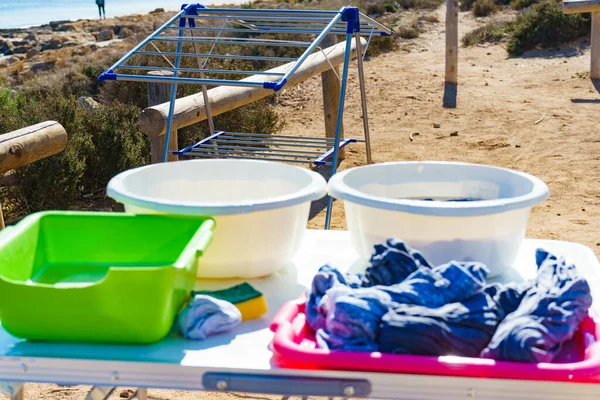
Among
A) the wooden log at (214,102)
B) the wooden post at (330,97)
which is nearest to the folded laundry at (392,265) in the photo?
the wooden log at (214,102)

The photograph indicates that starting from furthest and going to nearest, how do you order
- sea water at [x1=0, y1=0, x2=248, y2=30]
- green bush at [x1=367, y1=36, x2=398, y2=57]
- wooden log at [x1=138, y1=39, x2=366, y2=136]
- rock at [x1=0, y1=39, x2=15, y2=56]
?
1. sea water at [x1=0, y1=0, x2=248, y2=30]
2. rock at [x1=0, y1=39, x2=15, y2=56]
3. green bush at [x1=367, y1=36, x2=398, y2=57]
4. wooden log at [x1=138, y1=39, x2=366, y2=136]

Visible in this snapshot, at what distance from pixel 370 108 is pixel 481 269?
666 cm

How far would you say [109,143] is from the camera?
212 inches

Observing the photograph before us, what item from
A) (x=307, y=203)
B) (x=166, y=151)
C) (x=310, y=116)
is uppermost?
(x=307, y=203)

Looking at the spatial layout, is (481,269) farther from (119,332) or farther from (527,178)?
(119,332)

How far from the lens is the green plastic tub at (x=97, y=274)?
126cm

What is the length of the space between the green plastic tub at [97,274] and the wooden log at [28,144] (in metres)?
1.86

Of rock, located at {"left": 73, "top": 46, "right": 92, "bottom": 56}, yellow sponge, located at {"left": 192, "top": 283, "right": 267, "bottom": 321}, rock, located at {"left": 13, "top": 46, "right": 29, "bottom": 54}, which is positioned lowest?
rock, located at {"left": 13, "top": 46, "right": 29, "bottom": 54}

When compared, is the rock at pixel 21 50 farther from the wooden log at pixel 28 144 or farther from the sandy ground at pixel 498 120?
the wooden log at pixel 28 144

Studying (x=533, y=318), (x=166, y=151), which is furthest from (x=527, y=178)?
(x=166, y=151)

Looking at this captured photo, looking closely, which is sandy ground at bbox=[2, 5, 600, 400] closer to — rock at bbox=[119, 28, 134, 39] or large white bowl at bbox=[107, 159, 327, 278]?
large white bowl at bbox=[107, 159, 327, 278]

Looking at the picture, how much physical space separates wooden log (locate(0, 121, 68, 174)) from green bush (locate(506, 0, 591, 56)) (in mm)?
8350

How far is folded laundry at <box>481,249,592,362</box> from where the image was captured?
3.91 ft

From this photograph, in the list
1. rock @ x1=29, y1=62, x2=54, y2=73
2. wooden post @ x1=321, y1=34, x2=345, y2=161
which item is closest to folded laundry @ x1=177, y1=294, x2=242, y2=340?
wooden post @ x1=321, y1=34, x2=345, y2=161
